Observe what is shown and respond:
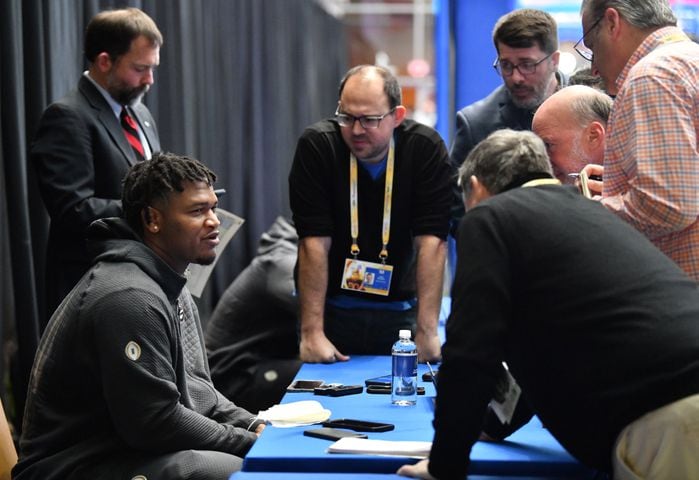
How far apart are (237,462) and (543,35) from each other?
72.4 inches

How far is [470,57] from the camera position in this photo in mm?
6523

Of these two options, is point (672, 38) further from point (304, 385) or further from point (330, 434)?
point (304, 385)

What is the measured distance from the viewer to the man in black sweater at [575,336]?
1720 mm

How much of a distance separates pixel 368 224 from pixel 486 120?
0.67 m

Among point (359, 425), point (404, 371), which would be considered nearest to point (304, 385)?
point (404, 371)

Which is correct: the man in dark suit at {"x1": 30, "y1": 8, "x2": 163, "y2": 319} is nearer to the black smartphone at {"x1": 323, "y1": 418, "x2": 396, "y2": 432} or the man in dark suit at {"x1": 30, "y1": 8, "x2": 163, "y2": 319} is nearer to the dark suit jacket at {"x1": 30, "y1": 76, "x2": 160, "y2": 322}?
the dark suit jacket at {"x1": 30, "y1": 76, "x2": 160, "y2": 322}

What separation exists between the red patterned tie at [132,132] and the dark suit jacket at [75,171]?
0.39 feet

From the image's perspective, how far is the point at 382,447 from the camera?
1992 millimetres

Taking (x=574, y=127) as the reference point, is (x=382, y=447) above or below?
below

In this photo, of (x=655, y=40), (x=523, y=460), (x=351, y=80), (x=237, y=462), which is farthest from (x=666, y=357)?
(x=351, y=80)

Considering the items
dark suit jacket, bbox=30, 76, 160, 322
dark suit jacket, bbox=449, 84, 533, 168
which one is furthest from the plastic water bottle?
dark suit jacket, bbox=449, 84, 533, 168

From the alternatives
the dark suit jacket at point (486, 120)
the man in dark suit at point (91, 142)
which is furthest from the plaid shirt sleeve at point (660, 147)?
the man in dark suit at point (91, 142)

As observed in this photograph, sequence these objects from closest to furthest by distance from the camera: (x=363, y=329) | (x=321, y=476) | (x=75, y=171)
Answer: (x=321, y=476)
(x=75, y=171)
(x=363, y=329)

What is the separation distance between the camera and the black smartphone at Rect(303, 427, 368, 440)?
6.96 ft
